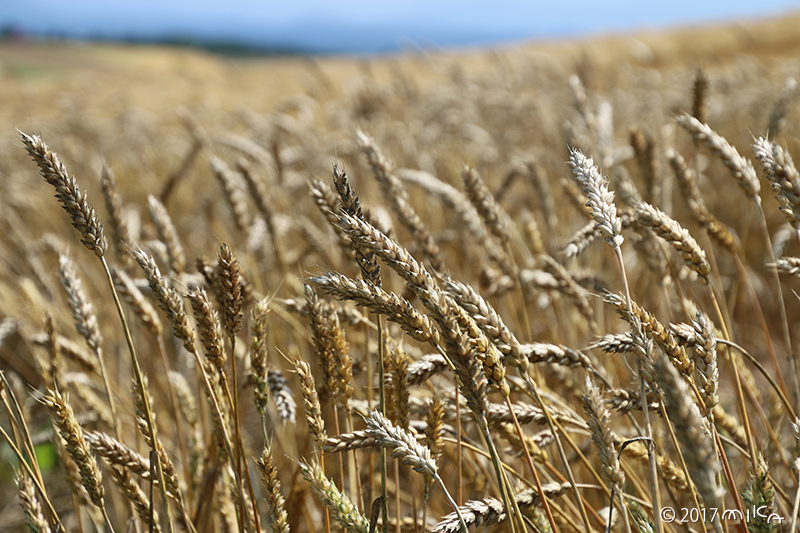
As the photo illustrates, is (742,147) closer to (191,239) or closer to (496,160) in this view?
(496,160)

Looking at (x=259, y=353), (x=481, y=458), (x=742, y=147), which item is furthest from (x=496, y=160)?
(x=259, y=353)

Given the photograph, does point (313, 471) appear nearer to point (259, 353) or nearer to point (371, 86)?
point (259, 353)

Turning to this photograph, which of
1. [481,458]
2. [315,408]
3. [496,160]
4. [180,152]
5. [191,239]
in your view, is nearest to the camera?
[315,408]

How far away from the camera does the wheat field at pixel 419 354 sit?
927mm

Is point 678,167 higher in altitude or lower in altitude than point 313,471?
higher

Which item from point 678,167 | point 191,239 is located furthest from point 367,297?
point 191,239

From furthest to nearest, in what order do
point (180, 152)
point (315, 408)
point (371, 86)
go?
point (371, 86) → point (180, 152) → point (315, 408)

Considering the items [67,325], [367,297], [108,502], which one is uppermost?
[367,297]

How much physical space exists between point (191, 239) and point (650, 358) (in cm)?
402

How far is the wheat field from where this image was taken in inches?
36.5

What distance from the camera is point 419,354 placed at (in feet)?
5.45

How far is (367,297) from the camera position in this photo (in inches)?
32.6

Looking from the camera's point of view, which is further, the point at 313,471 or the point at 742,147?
the point at 742,147

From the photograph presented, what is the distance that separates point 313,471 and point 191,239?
12.3 ft
